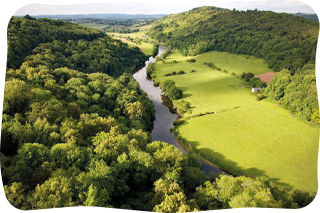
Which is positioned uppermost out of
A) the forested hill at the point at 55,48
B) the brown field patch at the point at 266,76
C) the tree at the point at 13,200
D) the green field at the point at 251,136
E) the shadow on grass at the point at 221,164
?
the forested hill at the point at 55,48

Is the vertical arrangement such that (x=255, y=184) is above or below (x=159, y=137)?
above

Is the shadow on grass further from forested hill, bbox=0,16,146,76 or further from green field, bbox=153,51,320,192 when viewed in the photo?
forested hill, bbox=0,16,146,76

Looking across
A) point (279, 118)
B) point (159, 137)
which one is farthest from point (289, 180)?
point (159, 137)

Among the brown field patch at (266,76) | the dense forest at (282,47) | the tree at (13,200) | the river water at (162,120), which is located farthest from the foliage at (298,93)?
the tree at (13,200)

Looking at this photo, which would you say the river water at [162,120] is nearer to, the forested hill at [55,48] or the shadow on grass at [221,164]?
the shadow on grass at [221,164]

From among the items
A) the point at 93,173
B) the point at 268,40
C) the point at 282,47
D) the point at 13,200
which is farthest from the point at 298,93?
the point at 268,40

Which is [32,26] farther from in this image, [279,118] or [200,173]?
[279,118]

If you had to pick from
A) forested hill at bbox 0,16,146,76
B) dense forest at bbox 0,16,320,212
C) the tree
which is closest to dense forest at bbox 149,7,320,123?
dense forest at bbox 0,16,320,212
